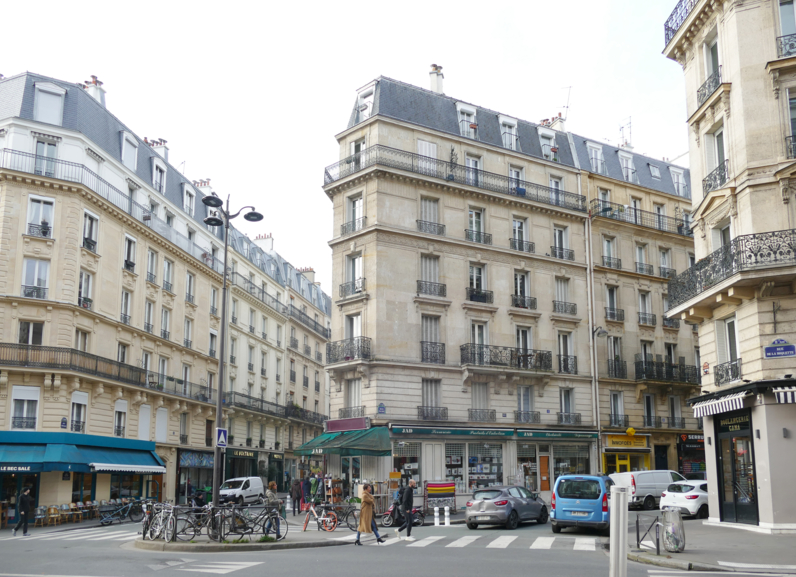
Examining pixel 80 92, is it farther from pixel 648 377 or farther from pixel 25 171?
pixel 648 377

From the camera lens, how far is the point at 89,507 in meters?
29.1

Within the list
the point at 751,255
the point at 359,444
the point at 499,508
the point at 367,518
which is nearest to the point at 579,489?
the point at 499,508

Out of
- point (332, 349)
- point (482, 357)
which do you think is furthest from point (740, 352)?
point (332, 349)

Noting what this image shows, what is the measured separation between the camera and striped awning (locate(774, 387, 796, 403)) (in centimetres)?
1717

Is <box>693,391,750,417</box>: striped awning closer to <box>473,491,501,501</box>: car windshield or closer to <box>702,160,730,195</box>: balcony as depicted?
<box>702,160,730,195</box>: balcony

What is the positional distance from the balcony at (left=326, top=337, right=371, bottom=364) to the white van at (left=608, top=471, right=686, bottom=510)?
1036 cm

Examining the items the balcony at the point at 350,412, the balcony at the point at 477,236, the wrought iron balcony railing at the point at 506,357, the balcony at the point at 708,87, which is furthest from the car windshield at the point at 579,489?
the balcony at the point at 477,236

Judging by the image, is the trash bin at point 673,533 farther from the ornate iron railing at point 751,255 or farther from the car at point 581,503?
the ornate iron railing at point 751,255

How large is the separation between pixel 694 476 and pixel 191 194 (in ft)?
97.7

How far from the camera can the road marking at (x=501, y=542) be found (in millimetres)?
16453

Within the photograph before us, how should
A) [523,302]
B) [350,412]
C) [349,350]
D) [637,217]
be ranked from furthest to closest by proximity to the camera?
1. [637,217]
2. [523,302]
3. [350,412]
4. [349,350]

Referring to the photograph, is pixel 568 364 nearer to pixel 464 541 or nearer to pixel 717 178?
pixel 717 178

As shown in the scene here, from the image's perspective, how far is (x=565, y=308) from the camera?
35.2 m

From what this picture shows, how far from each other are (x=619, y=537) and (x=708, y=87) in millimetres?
17368
